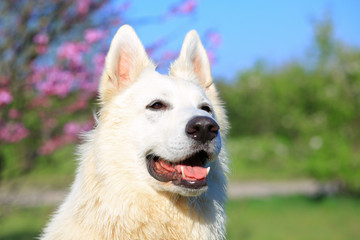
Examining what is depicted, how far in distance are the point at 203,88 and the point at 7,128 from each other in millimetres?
3381

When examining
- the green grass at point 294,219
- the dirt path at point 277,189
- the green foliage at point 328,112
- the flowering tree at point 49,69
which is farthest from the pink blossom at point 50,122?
the green foliage at point 328,112

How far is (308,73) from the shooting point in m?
17.0

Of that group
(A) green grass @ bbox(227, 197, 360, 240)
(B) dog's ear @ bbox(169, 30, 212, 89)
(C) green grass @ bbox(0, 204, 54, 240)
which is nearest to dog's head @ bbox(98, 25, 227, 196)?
(B) dog's ear @ bbox(169, 30, 212, 89)

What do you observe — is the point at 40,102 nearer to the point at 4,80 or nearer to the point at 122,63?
the point at 4,80

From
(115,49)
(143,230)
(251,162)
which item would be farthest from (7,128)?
(251,162)

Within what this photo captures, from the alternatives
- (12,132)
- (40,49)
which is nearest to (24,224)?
(12,132)

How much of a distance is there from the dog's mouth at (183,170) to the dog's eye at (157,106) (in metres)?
0.40

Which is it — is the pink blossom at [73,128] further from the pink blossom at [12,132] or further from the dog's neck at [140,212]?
the dog's neck at [140,212]

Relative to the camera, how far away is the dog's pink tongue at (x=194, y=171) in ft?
10.5

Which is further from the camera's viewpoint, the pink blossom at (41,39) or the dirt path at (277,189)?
the dirt path at (277,189)

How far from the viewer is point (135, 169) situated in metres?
3.36

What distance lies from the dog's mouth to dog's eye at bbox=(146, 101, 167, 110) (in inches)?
15.8

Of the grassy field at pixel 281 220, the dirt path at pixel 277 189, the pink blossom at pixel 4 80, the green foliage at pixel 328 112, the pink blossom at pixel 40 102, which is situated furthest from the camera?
the dirt path at pixel 277 189

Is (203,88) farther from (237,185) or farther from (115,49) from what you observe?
(237,185)
